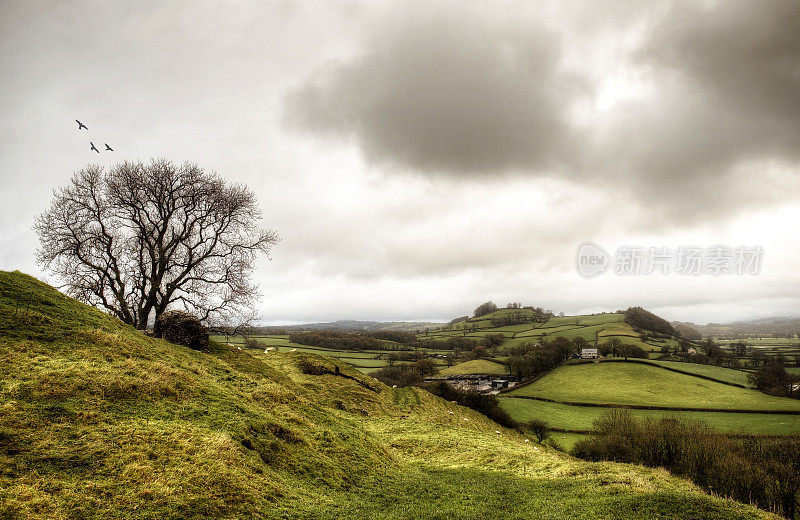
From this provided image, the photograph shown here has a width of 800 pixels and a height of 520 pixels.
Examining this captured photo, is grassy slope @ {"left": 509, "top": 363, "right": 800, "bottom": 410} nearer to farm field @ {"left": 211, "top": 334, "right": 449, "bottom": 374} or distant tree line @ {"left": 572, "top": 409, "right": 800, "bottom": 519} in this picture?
distant tree line @ {"left": 572, "top": 409, "right": 800, "bottom": 519}

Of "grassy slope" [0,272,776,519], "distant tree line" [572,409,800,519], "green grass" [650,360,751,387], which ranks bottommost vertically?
"green grass" [650,360,751,387]

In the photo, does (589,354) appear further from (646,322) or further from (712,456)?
(712,456)

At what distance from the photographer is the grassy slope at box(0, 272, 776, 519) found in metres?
6.23

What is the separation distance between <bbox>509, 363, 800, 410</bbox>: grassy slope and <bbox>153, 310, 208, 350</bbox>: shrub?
7479cm

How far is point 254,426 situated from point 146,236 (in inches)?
809

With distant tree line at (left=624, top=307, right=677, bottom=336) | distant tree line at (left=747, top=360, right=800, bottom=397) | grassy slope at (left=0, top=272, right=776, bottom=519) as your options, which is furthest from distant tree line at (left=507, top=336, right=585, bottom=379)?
grassy slope at (left=0, top=272, right=776, bottom=519)

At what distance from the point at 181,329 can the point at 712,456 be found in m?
47.2

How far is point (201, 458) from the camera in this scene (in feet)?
25.1

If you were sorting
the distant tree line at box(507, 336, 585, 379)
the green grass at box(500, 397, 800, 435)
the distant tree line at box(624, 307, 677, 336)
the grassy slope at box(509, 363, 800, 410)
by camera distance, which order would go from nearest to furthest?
the green grass at box(500, 397, 800, 435) → the grassy slope at box(509, 363, 800, 410) → the distant tree line at box(507, 336, 585, 379) → the distant tree line at box(624, 307, 677, 336)

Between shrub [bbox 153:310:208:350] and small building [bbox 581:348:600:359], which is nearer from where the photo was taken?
shrub [bbox 153:310:208:350]

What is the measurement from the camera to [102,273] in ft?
74.8

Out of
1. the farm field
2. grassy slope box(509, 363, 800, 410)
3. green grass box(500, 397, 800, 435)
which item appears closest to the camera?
green grass box(500, 397, 800, 435)

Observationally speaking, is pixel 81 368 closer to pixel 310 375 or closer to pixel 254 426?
pixel 254 426

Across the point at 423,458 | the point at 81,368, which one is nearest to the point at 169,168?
the point at 81,368
